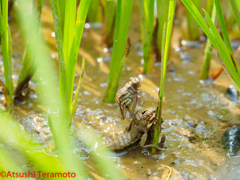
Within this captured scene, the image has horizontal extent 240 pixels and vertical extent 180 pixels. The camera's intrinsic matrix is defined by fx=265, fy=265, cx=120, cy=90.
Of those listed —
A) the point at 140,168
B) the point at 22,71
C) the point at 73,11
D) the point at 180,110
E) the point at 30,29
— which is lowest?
the point at 140,168

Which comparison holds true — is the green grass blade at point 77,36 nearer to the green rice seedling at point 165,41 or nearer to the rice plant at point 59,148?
the rice plant at point 59,148

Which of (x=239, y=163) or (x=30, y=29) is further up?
(x=30, y=29)

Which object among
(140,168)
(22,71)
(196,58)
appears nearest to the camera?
(140,168)

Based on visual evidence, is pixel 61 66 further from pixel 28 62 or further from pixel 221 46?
pixel 221 46

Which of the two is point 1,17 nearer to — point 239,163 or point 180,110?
point 180,110

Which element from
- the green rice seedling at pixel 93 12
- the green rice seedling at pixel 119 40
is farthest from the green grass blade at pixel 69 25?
the green rice seedling at pixel 93 12

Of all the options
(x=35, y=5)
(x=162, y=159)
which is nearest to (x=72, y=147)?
(x=162, y=159)
